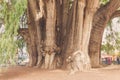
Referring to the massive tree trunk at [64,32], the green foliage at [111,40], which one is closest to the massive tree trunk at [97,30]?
the massive tree trunk at [64,32]

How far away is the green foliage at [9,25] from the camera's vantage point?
7811mm

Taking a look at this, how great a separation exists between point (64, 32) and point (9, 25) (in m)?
2.82

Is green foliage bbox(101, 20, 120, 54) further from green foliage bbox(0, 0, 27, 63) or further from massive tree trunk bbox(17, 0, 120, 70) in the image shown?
green foliage bbox(0, 0, 27, 63)

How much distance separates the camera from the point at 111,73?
866 cm

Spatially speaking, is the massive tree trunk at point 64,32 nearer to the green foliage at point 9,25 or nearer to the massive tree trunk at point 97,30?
the massive tree trunk at point 97,30

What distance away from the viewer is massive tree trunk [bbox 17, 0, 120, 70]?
9.55 m

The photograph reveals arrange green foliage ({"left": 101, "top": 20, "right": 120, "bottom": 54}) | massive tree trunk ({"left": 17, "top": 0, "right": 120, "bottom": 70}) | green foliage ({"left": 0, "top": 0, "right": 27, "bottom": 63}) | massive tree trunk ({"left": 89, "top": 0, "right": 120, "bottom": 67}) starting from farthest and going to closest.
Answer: green foliage ({"left": 101, "top": 20, "right": 120, "bottom": 54})
massive tree trunk ({"left": 89, "top": 0, "right": 120, "bottom": 67})
massive tree trunk ({"left": 17, "top": 0, "right": 120, "bottom": 70})
green foliage ({"left": 0, "top": 0, "right": 27, "bottom": 63})

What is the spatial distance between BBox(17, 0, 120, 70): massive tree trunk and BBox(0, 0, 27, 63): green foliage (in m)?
1.66

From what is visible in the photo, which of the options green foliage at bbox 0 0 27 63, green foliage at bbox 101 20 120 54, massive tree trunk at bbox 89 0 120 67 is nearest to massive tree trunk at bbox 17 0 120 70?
massive tree trunk at bbox 89 0 120 67

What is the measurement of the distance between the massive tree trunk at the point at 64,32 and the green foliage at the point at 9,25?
1.66m

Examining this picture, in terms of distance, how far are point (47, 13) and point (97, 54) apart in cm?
228

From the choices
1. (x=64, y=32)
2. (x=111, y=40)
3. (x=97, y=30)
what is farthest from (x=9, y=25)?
(x=111, y=40)

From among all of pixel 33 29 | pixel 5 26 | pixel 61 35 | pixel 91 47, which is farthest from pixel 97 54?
pixel 5 26

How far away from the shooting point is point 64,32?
1062 cm
